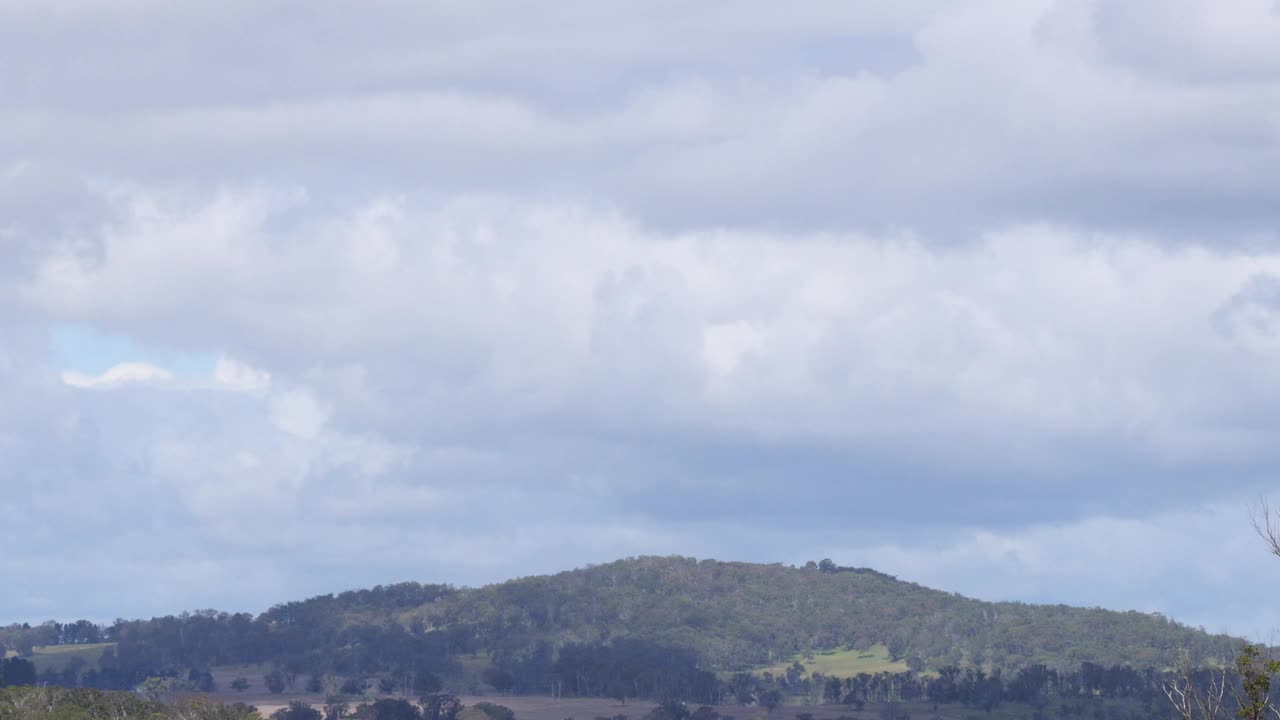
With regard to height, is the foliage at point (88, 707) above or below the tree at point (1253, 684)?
above

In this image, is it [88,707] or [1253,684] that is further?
[88,707]

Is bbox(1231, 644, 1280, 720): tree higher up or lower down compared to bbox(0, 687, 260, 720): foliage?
lower down

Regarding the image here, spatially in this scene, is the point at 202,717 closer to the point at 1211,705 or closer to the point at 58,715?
the point at 58,715

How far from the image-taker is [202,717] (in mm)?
186250

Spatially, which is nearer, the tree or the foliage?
the tree

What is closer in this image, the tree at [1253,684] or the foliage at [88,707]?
the tree at [1253,684]

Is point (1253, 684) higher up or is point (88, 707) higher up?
point (88, 707)

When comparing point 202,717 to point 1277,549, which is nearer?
point 1277,549

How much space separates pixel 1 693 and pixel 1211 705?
5884 inches

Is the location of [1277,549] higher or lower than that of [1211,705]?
higher

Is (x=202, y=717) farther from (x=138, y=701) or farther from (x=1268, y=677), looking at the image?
(x=1268, y=677)

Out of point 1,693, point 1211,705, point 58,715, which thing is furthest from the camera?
point 1,693

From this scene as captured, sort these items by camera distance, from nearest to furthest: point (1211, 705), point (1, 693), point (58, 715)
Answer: point (1211, 705), point (58, 715), point (1, 693)

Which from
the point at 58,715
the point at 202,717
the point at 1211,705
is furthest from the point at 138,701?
the point at 1211,705
